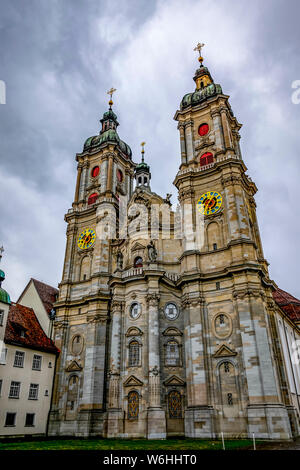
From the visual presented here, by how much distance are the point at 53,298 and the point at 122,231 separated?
12.0 metres

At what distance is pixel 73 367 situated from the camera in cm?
3478

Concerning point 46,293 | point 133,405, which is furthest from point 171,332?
point 46,293

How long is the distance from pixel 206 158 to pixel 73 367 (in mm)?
25014

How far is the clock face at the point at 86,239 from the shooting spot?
136 feet

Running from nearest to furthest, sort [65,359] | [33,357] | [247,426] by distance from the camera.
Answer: [247,426]
[33,357]
[65,359]

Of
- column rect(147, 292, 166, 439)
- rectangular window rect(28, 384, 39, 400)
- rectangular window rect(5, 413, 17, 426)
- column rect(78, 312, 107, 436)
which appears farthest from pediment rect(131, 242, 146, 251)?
rectangular window rect(5, 413, 17, 426)

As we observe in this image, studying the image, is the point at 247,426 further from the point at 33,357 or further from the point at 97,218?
the point at 97,218

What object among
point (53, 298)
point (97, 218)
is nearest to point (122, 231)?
point (97, 218)

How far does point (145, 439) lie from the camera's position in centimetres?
2639

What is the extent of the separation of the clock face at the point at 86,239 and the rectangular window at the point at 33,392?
15365 millimetres

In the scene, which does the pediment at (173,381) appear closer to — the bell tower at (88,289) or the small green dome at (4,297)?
the bell tower at (88,289)

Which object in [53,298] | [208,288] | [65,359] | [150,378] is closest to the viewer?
[150,378]

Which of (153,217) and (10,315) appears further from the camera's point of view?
(153,217)

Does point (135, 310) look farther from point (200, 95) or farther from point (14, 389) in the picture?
point (200, 95)
